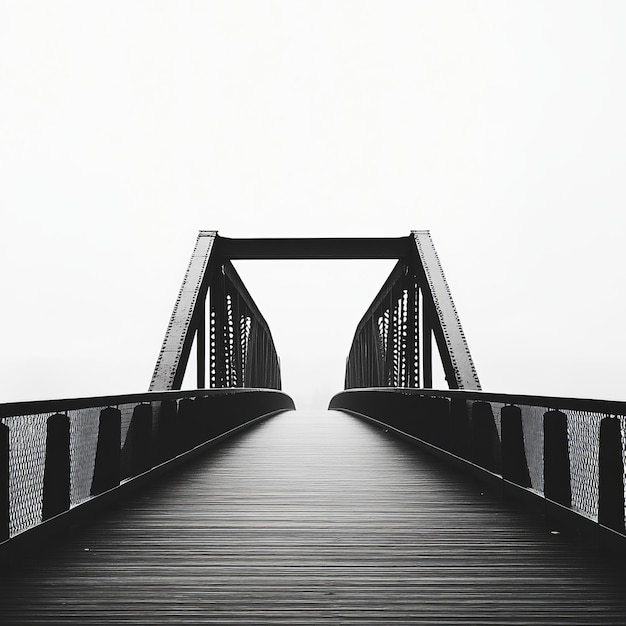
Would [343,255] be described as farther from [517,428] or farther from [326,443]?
[517,428]

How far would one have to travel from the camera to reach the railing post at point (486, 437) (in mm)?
7438

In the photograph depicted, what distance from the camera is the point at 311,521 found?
568 centimetres

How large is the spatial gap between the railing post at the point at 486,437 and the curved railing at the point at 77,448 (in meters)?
2.77

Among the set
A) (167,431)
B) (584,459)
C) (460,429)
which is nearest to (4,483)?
(584,459)

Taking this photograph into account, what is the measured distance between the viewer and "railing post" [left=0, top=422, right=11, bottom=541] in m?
4.08

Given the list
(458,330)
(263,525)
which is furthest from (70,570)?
(458,330)

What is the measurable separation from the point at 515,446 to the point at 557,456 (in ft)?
3.57

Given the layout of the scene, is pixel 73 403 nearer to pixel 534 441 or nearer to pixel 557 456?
pixel 557 456

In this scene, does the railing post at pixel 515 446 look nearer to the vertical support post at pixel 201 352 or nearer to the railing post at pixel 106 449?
the railing post at pixel 106 449

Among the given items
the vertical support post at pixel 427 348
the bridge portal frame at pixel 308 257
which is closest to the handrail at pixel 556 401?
the bridge portal frame at pixel 308 257

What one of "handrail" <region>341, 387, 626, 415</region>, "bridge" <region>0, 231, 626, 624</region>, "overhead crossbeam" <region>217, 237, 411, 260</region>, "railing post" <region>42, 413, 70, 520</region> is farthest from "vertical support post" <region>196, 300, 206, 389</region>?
"railing post" <region>42, 413, 70, 520</region>

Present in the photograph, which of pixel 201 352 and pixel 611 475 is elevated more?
pixel 201 352

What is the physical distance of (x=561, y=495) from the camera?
17.7 ft

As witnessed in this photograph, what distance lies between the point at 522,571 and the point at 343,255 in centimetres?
1382
